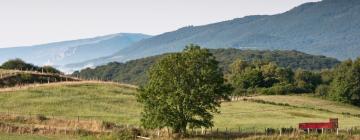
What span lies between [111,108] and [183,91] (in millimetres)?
27945

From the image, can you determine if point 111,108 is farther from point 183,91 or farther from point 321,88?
point 321,88

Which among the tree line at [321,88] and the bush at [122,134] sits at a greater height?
the tree line at [321,88]

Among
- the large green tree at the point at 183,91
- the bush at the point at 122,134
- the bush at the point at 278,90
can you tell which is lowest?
the bush at the point at 122,134

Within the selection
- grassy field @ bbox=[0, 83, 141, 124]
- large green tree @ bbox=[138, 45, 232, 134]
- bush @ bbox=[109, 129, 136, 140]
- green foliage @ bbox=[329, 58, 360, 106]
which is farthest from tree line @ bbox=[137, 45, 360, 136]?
green foliage @ bbox=[329, 58, 360, 106]

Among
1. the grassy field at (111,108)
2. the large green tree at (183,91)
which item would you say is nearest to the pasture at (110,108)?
the grassy field at (111,108)

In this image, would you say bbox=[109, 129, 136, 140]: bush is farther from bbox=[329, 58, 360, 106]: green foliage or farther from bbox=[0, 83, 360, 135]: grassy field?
bbox=[329, 58, 360, 106]: green foliage

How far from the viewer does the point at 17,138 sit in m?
60.4

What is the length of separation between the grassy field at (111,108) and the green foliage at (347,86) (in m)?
41.5

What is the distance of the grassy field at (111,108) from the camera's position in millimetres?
84375

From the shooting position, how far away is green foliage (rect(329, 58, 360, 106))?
492ft

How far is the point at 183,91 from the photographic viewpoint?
221ft

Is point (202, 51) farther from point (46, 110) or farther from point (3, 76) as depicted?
point (3, 76)

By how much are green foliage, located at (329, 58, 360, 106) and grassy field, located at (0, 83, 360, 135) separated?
41482 millimetres

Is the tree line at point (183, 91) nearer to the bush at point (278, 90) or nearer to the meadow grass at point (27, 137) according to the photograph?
the meadow grass at point (27, 137)
